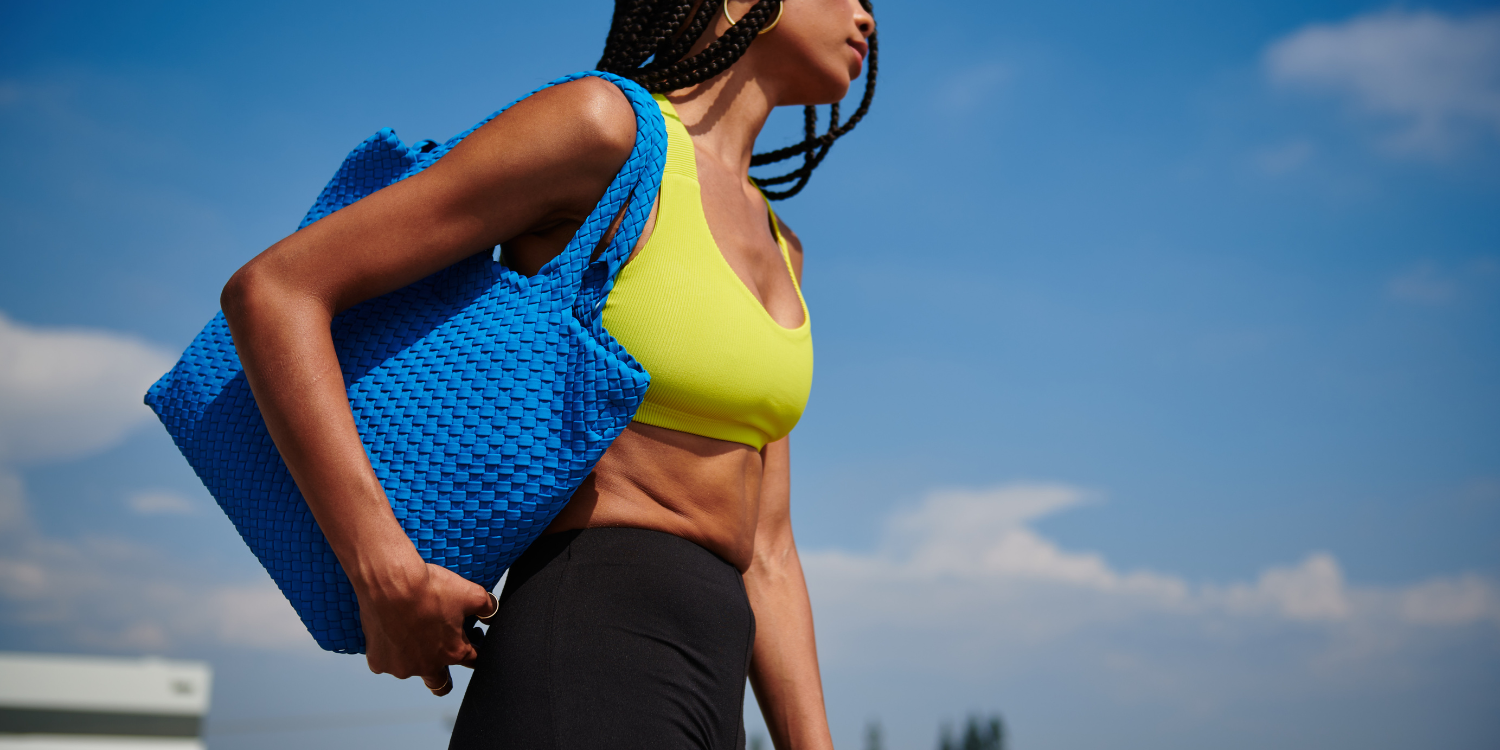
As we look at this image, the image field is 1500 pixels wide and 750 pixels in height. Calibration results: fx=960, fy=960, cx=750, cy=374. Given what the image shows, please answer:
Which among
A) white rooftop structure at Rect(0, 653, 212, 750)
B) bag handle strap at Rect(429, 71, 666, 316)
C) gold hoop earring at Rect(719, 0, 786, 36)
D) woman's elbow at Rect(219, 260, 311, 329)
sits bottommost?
white rooftop structure at Rect(0, 653, 212, 750)

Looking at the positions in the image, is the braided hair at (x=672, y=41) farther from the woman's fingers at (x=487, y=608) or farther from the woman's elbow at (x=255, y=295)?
the woman's fingers at (x=487, y=608)

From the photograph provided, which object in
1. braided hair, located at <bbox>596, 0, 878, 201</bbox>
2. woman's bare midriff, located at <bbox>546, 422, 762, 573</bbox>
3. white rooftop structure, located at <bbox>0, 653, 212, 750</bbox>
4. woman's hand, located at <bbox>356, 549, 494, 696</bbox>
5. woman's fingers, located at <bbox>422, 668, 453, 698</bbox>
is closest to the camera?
woman's hand, located at <bbox>356, 549, 494, 696</bbox>

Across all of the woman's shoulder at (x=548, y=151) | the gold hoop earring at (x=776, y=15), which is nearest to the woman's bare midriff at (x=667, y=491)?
the woman's shoulder at (x=548, y=151)

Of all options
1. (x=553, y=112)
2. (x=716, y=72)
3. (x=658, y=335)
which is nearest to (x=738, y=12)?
(x=716, y=72)

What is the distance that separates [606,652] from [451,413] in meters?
0.37

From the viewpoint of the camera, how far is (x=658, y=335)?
1370mm

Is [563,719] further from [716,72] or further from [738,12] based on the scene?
[738,12]

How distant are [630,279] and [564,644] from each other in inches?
20.0

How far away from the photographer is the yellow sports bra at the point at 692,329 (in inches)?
53.9

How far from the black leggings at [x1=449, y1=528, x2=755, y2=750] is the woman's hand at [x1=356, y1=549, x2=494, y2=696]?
0.23 feet

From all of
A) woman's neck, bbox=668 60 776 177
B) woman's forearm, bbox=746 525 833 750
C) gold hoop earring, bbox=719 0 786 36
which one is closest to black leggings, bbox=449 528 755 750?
woman's forearm, bbox=746 525 833 750

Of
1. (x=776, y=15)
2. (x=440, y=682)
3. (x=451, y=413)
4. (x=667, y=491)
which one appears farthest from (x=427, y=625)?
(x=776, y=15)

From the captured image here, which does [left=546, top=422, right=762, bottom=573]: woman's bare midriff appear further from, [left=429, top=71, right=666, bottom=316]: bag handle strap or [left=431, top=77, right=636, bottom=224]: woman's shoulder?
[left=431, top=77, right=636, bottom=224]: woman's shoulder

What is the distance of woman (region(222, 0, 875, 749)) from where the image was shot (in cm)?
117
